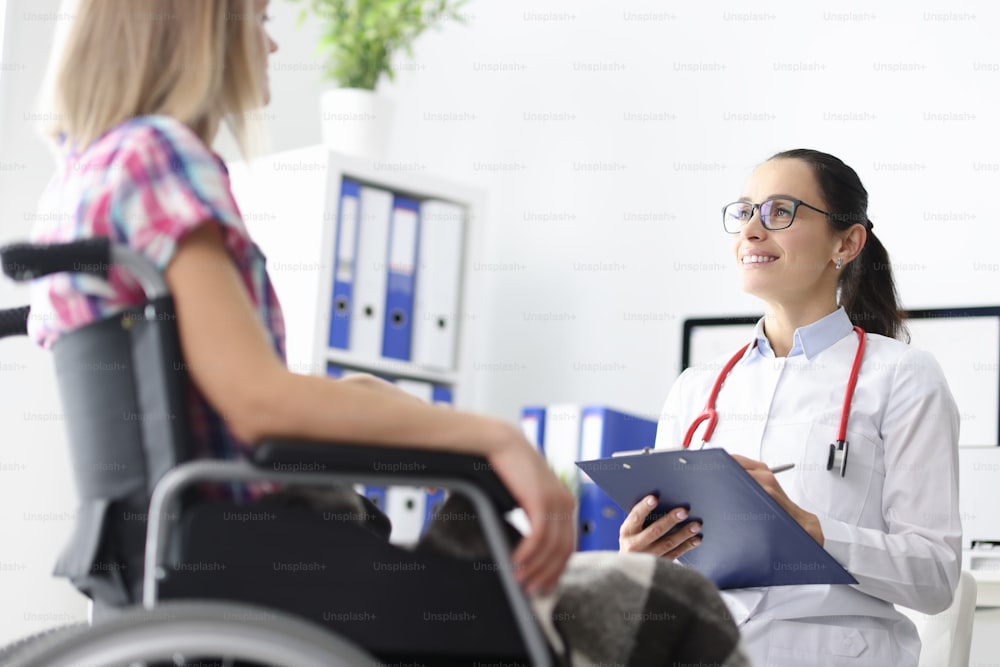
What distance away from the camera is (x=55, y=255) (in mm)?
913

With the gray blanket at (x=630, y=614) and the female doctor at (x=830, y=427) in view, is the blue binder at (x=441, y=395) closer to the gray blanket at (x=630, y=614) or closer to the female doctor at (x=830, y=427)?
the female doctor at (x=830, y=427)

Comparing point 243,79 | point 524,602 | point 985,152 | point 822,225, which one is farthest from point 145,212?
point 985,152

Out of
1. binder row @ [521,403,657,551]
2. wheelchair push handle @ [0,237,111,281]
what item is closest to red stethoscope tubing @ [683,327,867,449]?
binder row @ [521,403,657,551]

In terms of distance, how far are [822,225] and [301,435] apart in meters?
1.25

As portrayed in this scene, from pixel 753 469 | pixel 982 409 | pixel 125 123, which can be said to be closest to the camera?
pixel 125 123

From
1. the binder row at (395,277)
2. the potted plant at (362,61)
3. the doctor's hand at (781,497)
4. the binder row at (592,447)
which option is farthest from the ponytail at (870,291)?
the potted plant at (362,61)

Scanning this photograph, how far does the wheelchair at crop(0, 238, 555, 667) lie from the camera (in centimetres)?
90

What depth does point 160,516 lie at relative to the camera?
884 mm

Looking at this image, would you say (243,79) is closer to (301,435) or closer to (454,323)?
(301,435)

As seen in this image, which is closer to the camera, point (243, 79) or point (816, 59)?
point (243, 79)

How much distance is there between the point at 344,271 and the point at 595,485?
2.59ft

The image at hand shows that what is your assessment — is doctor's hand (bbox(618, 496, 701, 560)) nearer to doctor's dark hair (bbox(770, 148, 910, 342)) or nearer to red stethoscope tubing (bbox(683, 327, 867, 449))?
red stethoscope tubing (bbox(683, 327, 867, 449))

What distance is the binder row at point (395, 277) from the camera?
280 centimetres

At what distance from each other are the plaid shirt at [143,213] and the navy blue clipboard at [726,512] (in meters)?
0.63
